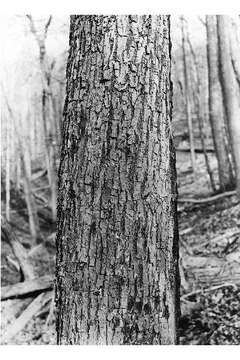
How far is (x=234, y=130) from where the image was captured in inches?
74.9

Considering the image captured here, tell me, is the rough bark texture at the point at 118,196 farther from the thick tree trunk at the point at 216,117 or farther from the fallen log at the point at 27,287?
the fallen log at the point at 27,287

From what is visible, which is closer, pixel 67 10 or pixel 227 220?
pixel 67 10

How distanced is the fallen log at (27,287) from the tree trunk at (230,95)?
1148 mm

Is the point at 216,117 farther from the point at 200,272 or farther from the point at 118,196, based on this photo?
the point at 118,196

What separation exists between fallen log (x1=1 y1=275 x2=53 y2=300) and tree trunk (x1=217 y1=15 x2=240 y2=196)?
115 centimetres

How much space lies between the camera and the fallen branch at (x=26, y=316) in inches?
79.0

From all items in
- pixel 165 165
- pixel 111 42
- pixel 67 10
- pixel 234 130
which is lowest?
pixel 165 165

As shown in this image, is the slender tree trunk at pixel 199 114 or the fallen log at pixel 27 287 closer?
the slender tree trunk at pixel 199 114

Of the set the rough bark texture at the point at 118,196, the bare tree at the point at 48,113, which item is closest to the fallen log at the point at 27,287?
the bare tree at the point at 48,113

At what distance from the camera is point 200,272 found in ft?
6.39

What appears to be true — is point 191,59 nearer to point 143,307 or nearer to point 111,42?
point 111,42

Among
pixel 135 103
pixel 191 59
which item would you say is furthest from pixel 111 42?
pixel 191 59
